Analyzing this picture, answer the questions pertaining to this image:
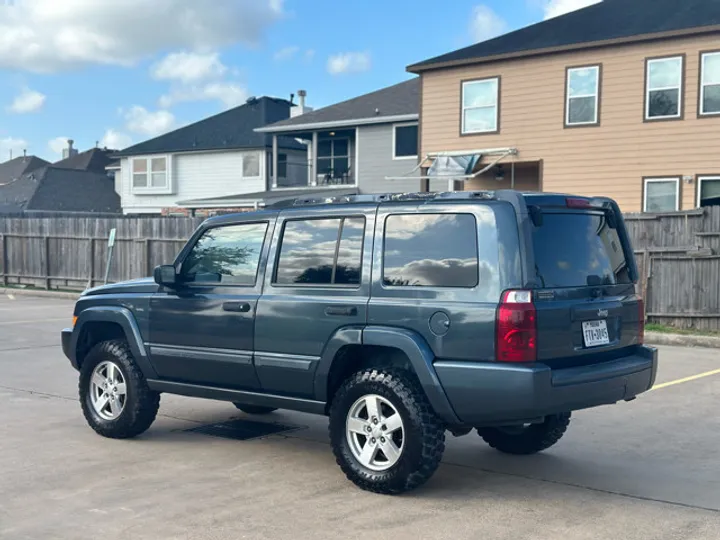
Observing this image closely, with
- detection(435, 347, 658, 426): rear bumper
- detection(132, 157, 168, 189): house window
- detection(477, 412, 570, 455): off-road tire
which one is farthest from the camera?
detection(132, 157, 168, 189): house window

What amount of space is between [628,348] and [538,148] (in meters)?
16.6

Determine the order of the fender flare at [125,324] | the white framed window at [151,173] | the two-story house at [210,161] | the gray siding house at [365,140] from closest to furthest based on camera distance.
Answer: the fender flare at [125,324] < the gray siding house at [365,140] < the two-story house at [210,161] < the white framed window at [151,173]

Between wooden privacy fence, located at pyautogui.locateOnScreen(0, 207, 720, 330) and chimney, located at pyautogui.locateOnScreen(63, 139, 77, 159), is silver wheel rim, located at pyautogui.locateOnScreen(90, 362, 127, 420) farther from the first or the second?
chimney, located at pyautogui.locateOnScreen(63, 139, 77, 159)

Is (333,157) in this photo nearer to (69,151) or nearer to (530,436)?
(530,436)

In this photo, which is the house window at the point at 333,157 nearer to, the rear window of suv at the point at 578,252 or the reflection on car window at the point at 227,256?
the reflection on car window at the point at 227,256

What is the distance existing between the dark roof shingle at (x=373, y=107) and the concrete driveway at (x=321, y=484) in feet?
74.1

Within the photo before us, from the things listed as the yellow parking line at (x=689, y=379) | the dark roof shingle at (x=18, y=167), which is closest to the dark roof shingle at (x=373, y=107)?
the yellow parking line at (x=689, y=379)

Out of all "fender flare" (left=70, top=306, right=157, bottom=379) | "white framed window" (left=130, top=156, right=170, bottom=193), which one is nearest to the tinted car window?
"fender flare" (left=70, top=306, right=157, bottom=379)

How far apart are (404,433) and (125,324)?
2.84m

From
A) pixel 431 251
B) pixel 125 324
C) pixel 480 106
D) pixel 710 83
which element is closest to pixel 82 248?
pixel 480 106

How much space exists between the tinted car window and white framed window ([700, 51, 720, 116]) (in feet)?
52.6

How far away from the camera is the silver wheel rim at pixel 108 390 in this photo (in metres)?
7.29

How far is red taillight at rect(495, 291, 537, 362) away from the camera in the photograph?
5.17 meters

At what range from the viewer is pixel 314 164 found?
32594 mm
